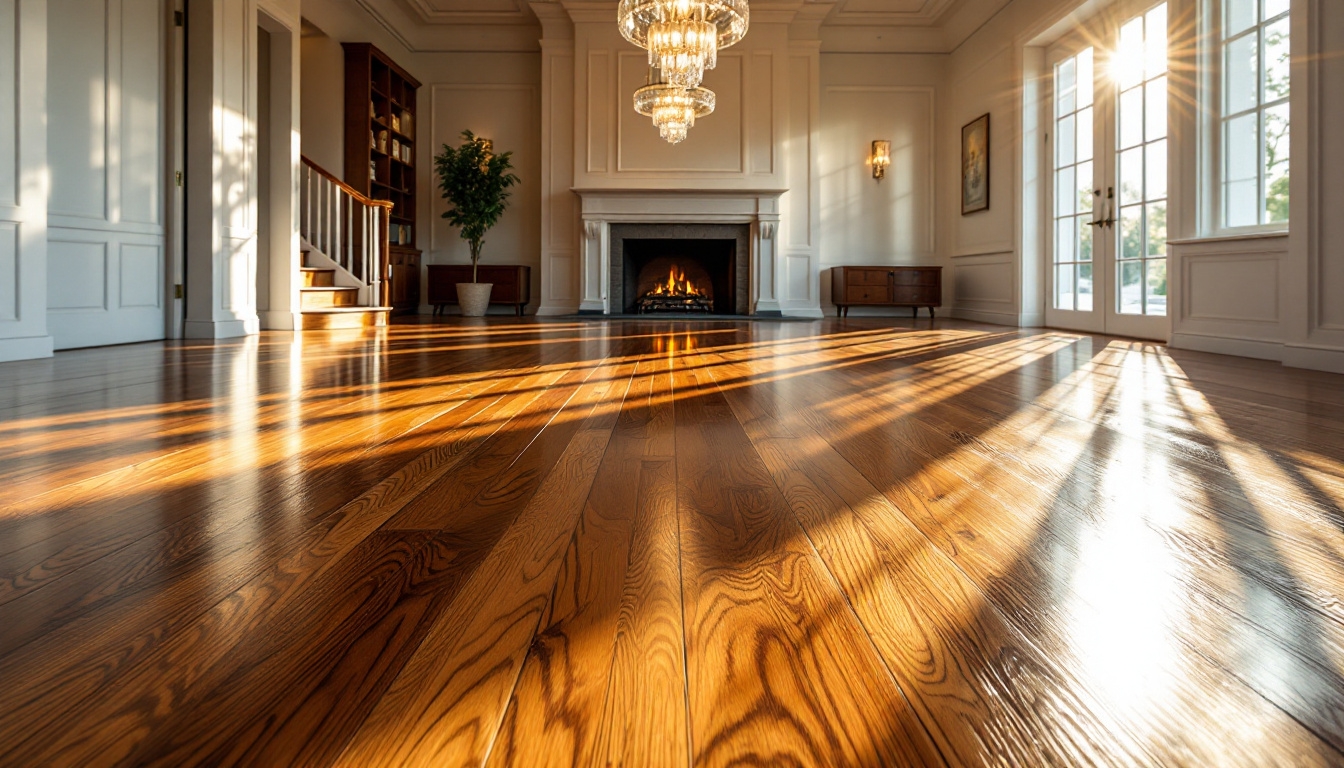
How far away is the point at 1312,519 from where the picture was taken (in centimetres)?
123

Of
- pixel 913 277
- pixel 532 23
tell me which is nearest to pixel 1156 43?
pixel 913 277

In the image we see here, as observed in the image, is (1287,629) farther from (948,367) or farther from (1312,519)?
(948,367)

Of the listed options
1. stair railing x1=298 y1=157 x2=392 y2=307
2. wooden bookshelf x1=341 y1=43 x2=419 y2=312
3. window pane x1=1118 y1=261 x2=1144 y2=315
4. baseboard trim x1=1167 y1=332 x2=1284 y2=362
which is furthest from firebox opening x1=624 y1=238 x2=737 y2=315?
baseboard trim x1=1167 y1=332 x2=1284 y2=362

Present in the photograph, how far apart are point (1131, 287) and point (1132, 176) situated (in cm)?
81

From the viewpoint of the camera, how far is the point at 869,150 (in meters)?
10.2

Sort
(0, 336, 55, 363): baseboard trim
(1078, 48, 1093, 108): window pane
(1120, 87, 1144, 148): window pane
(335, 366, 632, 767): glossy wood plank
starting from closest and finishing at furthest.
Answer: (335, 366, 632, 767): glossy wood plank < (0, 336, 55, 363): baseboard trim < (1120, 87, 1144, 148): window pane < (1078, 48, 1093, 108): window pane

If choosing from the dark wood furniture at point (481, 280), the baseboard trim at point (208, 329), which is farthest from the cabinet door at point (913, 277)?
A: the baseboard trim at point (208, 329)

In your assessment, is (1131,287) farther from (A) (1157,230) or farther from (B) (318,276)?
(B) (318,276)

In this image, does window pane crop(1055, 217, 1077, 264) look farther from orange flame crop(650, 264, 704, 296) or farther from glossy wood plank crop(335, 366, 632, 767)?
glossy wood plank crop(335, 366, 632, 767)

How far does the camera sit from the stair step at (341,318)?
21.9ft

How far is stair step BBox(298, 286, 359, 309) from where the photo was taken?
22.6ft

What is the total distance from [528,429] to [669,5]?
443cm

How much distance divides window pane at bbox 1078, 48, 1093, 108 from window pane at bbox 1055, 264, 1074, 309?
4.52 ft

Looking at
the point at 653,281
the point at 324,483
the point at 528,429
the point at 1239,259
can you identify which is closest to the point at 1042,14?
the point at 1239,259
